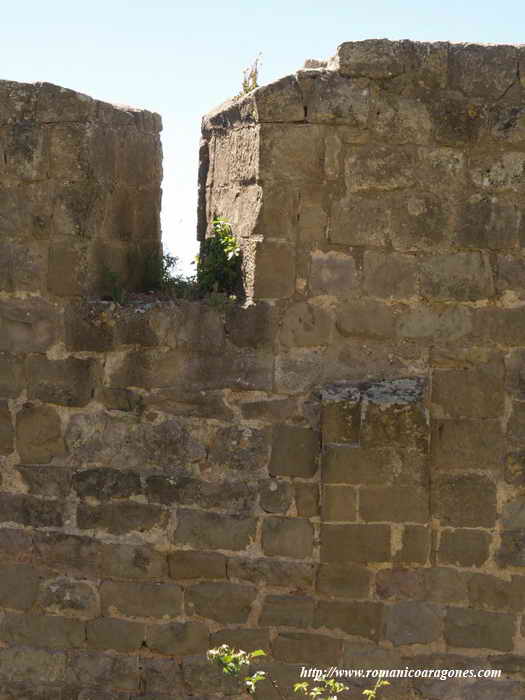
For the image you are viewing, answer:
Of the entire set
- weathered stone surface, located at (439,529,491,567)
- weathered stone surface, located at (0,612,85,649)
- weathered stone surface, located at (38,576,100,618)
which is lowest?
weathered stone surface, located at (0,612,85,649)

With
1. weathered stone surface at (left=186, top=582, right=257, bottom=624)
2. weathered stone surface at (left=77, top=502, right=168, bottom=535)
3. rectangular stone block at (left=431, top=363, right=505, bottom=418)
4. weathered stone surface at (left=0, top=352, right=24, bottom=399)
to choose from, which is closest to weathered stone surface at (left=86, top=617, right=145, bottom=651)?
weathered stone surface at (left=186, top=582, right=257, bottom=624)

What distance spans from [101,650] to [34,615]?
0.36m

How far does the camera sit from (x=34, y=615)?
5191 millimetres

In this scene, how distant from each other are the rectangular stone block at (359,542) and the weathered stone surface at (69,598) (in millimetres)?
1134

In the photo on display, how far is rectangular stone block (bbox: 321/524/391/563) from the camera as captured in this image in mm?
4902

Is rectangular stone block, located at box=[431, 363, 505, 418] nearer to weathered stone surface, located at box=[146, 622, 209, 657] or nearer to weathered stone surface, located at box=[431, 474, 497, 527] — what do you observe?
weathered stone surface, located at box=[431, 474, 497, 527]

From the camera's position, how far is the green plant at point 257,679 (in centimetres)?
418

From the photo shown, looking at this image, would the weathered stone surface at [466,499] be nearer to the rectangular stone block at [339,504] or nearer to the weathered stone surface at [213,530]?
the rectangular stone block at [339,504]

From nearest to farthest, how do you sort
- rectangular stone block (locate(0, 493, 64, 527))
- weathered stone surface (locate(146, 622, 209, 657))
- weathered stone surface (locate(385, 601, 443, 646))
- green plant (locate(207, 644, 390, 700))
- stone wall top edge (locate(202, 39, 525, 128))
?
green plant (locate(207, 644, 390, 700)) → stone wall top edge (locate(202, 39, 525, 128)) → weathered stone surface (locate(385, 601, 443, 646)) → weathered stone surface (locate(146, 622, 209, 657)) → rectangular stone block (locate(0, 493, 64, 527))

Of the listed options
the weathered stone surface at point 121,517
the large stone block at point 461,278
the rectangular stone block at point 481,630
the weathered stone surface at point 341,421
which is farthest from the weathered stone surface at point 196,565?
the large stone block at point 461,278

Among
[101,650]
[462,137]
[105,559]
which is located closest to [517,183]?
[462,137]

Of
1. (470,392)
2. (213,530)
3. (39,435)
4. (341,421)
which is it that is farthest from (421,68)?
(39,435)

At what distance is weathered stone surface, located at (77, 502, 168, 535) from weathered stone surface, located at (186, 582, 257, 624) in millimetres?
347

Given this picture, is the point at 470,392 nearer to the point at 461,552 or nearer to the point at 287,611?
the point at 461,552
